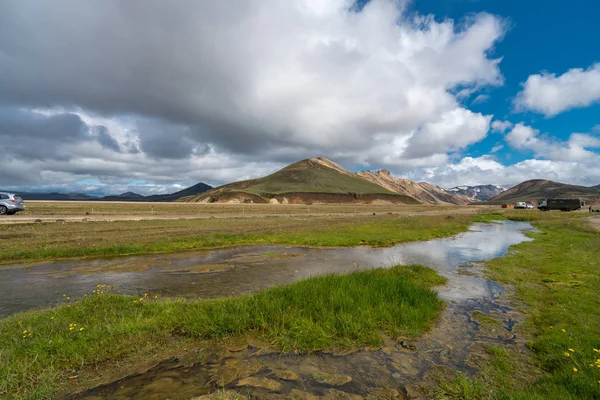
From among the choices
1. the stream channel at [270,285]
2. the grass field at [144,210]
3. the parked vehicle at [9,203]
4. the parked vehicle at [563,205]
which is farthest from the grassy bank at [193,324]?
the parked vehicle at [563,205]

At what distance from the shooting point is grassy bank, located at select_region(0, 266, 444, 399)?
6.50 m

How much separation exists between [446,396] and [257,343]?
4.86 meters

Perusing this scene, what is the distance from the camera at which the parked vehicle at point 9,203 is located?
40406 millimetres

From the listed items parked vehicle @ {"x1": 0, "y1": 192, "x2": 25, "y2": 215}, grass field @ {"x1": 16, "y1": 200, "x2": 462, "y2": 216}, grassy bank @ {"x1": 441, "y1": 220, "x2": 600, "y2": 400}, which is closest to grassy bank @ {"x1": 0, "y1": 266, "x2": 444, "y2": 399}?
grassy bank @ {"x1": 441, "y1": 220, "x2": 600, "y2": 400}

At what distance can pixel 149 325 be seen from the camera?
838 centimetres

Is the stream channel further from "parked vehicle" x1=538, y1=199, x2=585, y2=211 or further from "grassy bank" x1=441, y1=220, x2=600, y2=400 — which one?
"parked vehicle" x1=538, y1=199, x2=585, y2=211

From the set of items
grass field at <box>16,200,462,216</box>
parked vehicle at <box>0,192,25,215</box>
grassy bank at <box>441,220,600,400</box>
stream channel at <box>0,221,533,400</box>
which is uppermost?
parked vehicle at <box>0,192,25,215</box>

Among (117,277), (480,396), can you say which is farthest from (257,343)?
(117,277)

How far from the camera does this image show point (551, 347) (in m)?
7.47

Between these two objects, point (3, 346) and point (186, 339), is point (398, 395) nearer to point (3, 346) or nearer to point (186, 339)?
point (186, 339)

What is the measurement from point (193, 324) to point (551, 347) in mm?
10400

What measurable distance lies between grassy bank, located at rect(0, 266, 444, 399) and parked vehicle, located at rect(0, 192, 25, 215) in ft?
152

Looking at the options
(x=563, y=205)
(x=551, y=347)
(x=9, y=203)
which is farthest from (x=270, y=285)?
(x=563, y=205)

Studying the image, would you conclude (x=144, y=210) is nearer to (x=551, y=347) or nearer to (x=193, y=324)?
(x=193, y=324)
